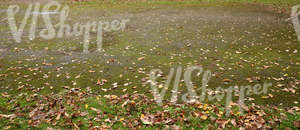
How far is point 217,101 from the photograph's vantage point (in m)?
4.64

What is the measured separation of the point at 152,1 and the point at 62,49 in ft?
36.3

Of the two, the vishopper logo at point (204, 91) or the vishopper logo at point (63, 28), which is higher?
the vishopper logo at point (63, 28)

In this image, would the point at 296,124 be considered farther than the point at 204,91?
No

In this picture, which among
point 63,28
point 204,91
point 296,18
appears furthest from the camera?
point 296,18

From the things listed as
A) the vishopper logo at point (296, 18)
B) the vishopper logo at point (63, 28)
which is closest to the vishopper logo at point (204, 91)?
the vishopper logo at point (63, 28)

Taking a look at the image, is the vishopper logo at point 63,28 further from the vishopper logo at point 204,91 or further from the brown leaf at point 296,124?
the brown leaf at point 296,124

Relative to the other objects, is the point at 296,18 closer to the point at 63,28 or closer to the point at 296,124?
the point at 296,124

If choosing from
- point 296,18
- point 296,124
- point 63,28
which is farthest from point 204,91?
point 296,18

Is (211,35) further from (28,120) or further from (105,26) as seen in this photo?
(28,120)

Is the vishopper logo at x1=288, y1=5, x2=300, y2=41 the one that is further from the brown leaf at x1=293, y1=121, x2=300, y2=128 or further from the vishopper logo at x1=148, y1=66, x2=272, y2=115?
the brown leaf at x1=293, y1=121, x2=300, y2=128

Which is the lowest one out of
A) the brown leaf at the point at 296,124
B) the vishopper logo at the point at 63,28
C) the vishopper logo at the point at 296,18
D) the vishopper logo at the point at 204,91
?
the brown leaf at the point at 296,124

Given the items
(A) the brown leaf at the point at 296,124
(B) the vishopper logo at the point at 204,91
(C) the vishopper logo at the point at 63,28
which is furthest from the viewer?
(C) the vishopper logo at the point at 63,28

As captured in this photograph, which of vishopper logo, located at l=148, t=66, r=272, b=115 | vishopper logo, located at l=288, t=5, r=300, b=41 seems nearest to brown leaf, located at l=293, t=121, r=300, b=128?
vishopper logo, located at l=148, t=66, r=272, b=115

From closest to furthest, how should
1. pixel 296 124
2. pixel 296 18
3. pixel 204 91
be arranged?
pixel 296 124 → pixel 204 91 → pixel 296 18
